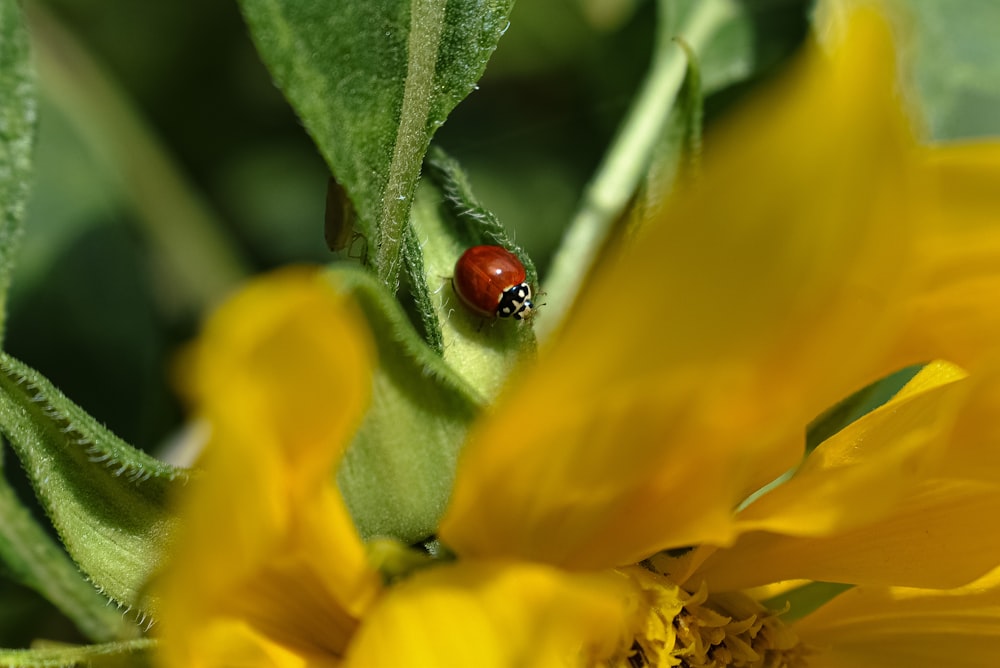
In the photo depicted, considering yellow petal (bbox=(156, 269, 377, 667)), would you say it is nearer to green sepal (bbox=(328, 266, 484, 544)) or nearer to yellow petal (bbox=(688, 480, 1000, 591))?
green sepal (bbox=(328, 266, 484, 544))

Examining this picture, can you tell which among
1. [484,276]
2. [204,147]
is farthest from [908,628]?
[204,147]

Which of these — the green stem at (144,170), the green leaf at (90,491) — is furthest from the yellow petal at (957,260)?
the green stem at (144,170)

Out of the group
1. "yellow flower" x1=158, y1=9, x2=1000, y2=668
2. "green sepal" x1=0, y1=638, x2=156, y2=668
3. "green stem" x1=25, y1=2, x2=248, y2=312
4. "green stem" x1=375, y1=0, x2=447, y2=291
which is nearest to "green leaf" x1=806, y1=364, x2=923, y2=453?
"yellow flower" x1=158, y1=9, x2=1000, y2=668

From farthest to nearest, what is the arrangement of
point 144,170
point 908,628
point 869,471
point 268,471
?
point 144,170, point 908,628, point 869,471, point 268,471

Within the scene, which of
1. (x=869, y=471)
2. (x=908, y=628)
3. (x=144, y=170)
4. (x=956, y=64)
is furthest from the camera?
(x=144, y=170)

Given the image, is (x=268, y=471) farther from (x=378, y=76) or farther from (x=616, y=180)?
(x=616, y=180)

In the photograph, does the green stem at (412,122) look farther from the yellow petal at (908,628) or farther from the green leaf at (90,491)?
the yellow petal at (908,628)
